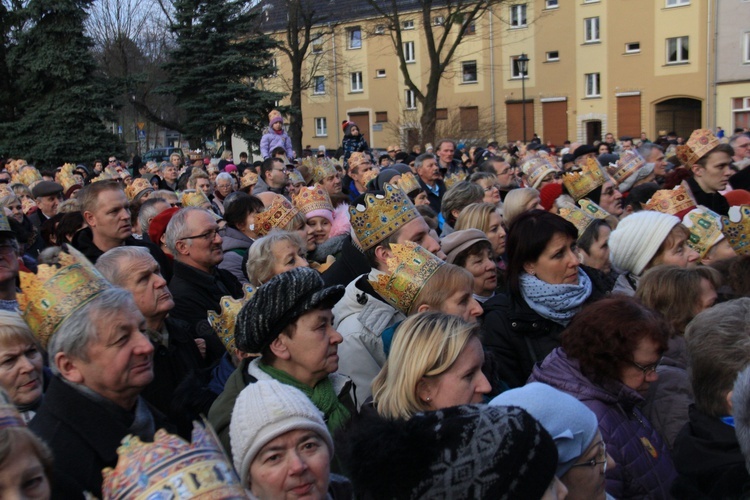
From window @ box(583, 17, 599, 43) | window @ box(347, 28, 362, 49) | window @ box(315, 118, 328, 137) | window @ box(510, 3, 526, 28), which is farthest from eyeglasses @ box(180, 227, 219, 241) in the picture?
window @ box(315, 118, 328, 137)

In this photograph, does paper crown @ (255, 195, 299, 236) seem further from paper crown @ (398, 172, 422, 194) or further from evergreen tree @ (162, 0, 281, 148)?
evergreen tree @ (162, 0, 281, 148)

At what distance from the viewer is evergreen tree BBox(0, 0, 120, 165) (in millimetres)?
25906

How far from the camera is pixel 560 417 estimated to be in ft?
8.15

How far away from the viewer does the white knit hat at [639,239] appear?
5.30 meters

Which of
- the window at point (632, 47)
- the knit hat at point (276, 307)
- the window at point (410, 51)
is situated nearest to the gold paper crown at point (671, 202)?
the knit hat at point (276, 307)

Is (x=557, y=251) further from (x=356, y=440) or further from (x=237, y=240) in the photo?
(x=237, y=240)

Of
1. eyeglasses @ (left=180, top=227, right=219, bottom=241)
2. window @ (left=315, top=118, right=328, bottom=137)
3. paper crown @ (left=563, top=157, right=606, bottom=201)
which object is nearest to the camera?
eyeglasses @ (left=180, top=227, right=219, bottom=241)

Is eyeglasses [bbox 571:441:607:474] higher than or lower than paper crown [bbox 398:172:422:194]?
lower

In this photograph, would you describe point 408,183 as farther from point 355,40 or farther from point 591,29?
point 355,40

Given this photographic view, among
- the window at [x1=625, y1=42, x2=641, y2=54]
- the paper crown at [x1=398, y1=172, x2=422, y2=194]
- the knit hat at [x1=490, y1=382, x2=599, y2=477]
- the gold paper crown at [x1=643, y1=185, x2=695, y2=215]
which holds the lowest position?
the knit hat at [x1=490, y1=382, x2=599, y2=477]

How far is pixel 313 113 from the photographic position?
59469 millimetres

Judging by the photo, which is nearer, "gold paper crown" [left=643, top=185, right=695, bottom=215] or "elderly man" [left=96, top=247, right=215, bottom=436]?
"elderly man" [left=96, top=247, right=215, bottom=436]

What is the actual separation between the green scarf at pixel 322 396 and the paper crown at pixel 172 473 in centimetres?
132

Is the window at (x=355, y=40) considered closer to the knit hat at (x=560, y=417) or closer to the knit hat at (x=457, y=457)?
the knit hat at (x=560, y=417)
